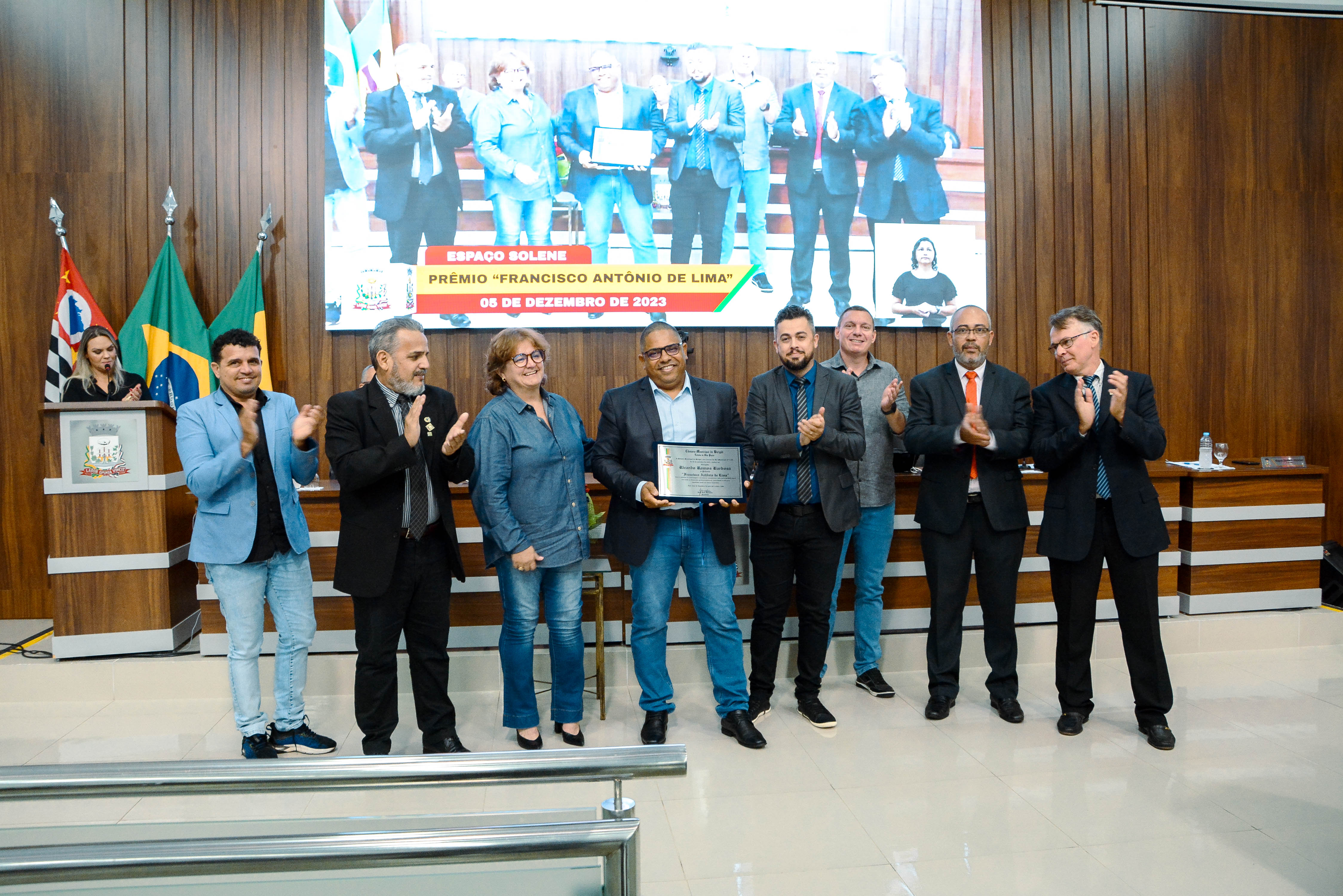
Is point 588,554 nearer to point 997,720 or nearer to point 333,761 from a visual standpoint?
point 997,720

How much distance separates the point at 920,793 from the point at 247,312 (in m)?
4.17

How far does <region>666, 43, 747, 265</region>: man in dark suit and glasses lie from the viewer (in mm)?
5047

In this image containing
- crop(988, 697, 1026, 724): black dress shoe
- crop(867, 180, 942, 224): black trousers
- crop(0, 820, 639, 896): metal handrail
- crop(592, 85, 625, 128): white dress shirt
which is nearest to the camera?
crop(0, 820, 639, 896): metal handrail

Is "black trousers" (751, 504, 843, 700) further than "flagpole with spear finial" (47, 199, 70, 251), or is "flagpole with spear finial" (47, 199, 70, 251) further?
"flagpole with spear finial" (47, 199, 70, 251)

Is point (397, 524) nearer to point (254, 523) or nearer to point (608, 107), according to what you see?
point (254, 523)

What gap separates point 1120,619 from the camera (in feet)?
11.5

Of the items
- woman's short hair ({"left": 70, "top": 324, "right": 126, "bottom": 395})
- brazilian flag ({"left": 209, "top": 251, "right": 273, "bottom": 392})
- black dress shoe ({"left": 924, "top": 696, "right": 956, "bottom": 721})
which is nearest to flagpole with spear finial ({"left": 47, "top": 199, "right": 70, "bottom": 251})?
woman's short hair ({"left": 70, "top": 324, "right": 126, "bottom": 395})

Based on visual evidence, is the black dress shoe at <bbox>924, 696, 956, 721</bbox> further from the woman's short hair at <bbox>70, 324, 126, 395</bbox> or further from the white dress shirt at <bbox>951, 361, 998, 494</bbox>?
the woman's short hair at <bbox>70, 324, 126, 395</bbox>

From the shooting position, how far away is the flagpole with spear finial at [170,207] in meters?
4.70

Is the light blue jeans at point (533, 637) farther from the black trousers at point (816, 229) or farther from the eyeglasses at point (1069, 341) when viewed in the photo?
the black trousers at point (816, 229)

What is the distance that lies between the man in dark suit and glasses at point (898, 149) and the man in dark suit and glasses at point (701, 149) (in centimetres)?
79

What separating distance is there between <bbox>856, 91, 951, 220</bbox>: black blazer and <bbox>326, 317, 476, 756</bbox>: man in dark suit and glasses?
3205 millimetres

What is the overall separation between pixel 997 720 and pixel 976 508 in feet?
2.94

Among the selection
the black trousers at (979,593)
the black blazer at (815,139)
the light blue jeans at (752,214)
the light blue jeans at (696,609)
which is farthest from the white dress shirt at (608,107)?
the black trousers at (979,593)
